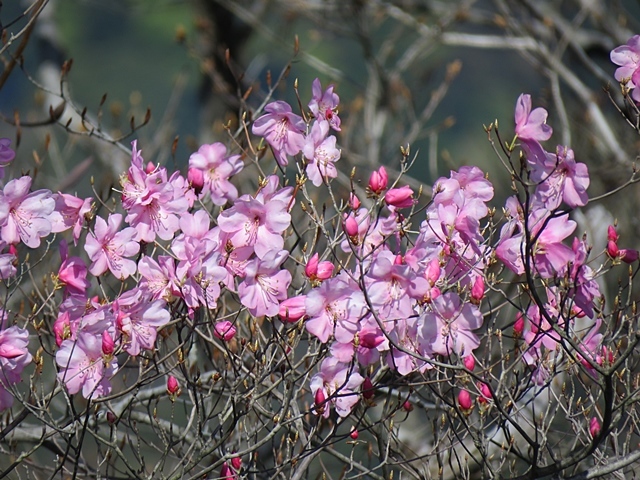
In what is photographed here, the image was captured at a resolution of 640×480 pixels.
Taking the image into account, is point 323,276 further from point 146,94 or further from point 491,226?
point 146,94

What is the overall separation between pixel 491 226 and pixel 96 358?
106 centimetres

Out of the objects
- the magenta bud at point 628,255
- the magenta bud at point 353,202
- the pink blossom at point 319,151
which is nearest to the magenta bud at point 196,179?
the pink blossom at point 319,151

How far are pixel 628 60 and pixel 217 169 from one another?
118 cm

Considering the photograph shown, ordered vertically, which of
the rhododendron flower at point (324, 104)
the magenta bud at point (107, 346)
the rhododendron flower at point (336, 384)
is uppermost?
the rhododendron flower at point (324, 104)

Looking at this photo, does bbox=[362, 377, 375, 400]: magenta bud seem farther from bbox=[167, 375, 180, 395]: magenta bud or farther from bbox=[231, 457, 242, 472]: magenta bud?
bbox=[167, 375, 180, 395]: magenta bud

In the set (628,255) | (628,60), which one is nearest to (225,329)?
(628,255)

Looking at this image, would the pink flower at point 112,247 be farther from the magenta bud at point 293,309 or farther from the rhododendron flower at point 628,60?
the rhododendron flower at point 628,60

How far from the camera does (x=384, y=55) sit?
21.8ft

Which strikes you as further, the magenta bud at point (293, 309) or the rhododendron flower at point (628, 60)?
the rhododendron flower at point (628, 60)

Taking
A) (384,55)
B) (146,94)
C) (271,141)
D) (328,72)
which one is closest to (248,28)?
(384,55)

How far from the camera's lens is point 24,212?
6.99 feet

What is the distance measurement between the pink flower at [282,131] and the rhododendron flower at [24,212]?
596mm

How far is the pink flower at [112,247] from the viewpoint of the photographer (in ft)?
6.92

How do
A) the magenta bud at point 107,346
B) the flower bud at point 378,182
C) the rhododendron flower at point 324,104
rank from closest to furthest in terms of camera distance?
the magenta bud at point 107,346 < the flower bud at point 378,182 < the rhododendron flower at point 324,104
